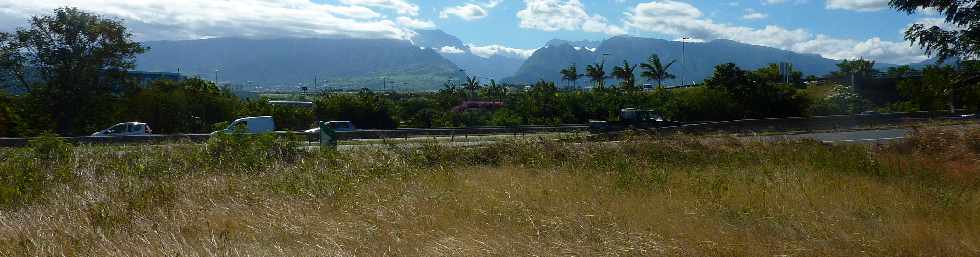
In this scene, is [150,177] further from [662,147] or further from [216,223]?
[662,147]

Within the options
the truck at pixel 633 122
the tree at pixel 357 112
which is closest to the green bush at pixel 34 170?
the truck at pixel 633 122

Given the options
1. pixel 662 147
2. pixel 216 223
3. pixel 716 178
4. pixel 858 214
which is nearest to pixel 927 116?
pixel 662 147

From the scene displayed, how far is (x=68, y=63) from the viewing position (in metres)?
37.1

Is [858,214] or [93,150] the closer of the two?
[858,214]

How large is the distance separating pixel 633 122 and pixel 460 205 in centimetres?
2480

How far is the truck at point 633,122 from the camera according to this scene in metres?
30.6

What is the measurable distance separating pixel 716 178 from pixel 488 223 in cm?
520

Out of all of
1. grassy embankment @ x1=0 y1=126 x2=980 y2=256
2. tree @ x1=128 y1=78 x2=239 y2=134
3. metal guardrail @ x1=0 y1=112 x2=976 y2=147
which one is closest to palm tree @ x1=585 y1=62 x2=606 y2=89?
tree @ x1=128 y1=78 x2=239 y2=134

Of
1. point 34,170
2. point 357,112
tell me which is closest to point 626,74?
point 357,112

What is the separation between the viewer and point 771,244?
22.0 feet

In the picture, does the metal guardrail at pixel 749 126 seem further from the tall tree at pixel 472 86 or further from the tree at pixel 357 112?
the tall tree at pixel 472 86

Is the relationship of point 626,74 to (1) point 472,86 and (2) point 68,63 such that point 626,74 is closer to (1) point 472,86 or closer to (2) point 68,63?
(1) point 472,86

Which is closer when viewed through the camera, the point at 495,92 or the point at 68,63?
the point at 68,63

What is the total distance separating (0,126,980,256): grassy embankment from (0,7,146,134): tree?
1021 inches
